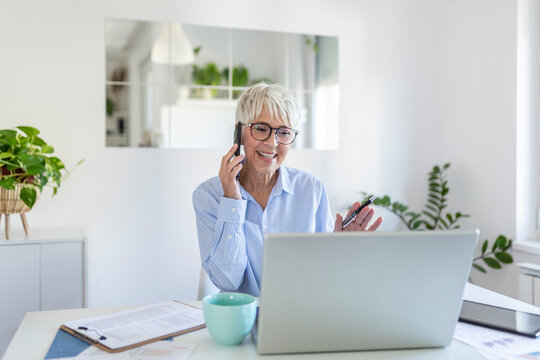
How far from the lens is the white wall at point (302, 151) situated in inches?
110

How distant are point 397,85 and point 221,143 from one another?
4.13ft

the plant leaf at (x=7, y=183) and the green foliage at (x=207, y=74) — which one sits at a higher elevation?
the green foliage at (x=207, y=74)

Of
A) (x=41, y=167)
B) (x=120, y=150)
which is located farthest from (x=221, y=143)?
(x=41, y=167)

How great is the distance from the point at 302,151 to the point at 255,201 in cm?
149

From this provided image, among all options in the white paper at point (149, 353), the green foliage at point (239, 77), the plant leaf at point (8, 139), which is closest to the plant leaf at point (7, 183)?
the plant leaf at point (8, 139)

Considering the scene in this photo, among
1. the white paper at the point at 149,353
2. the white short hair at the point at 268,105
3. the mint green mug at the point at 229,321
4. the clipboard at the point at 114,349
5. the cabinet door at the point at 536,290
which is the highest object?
the white short hair at the point at 268,105

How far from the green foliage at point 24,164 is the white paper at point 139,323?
1.26m

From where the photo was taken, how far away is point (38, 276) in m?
2.39

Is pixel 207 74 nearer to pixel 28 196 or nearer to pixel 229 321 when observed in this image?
pixel 28 196

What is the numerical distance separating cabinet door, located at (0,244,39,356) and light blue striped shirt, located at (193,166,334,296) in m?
1.10

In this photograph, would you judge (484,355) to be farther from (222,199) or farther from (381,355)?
(222,199)

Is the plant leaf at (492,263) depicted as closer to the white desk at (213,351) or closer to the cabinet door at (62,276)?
the white desk at (213,351)

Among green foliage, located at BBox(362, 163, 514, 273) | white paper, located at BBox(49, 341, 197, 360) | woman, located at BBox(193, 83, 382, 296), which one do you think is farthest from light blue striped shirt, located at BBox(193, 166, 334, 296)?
green foliage, located at BBox(362, 163, 514, 273)

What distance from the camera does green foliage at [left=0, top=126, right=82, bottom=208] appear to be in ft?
7.57
